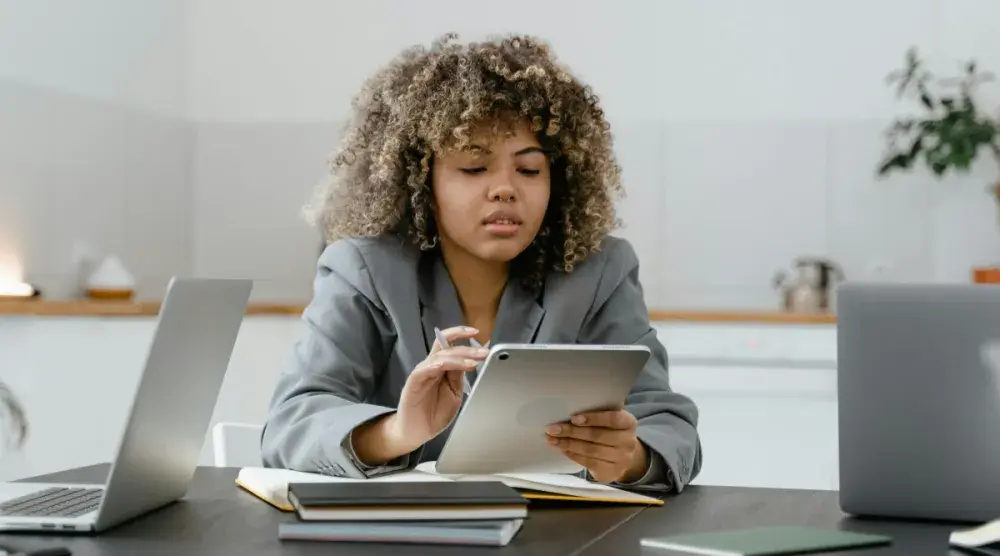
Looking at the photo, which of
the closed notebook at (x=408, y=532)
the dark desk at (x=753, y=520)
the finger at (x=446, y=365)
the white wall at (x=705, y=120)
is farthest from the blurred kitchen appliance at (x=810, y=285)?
the closed notebook at (x=408, y=532)

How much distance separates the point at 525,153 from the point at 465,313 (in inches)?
10.4

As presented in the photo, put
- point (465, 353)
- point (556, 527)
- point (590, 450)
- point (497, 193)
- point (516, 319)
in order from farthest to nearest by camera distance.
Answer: point (516, 319) < point (497, 193) < point (590, 450) < point (465, 353) < point (556, 527)

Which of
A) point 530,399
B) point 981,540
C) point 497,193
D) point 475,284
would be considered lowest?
point 981,540


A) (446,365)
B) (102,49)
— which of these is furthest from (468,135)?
(102,49)

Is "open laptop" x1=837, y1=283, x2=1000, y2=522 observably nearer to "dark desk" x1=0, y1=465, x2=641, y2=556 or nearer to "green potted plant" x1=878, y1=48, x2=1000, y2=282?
"dark desk" x1=0, y1=465, x2=641, y2=556

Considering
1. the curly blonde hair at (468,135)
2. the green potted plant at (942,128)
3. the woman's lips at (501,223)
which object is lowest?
the woman's lips at (501,223)

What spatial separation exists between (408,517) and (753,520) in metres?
0.38

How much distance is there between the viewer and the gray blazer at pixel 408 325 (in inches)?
68.1

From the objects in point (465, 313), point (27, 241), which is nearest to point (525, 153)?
point (465, 313)

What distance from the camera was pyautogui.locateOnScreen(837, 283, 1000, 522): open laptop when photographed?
1.24 meters

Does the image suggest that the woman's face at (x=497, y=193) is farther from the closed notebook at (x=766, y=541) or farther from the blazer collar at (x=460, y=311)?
the closed notebook at (x=766, y=541)

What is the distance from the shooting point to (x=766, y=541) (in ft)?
3.70

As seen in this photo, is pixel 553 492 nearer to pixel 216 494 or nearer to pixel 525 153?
pixel 216 494

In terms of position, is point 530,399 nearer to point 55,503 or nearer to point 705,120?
point 55,503
